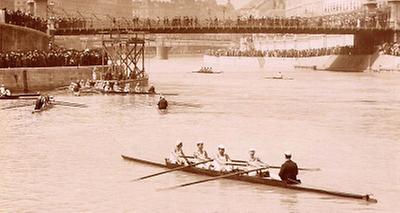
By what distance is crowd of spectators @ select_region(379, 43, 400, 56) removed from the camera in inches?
4660

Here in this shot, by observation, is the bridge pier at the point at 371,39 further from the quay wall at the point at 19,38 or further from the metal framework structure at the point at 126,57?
the quay wall at the point at 19,38

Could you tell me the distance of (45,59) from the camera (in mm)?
81625

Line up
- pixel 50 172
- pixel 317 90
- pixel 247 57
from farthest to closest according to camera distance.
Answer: pixel 247 57 < pixel 317 90 < pixel 50 172

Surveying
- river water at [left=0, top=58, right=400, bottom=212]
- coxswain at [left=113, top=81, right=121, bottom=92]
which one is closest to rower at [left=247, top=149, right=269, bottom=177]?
river water at [left=0, top=58, right=400, bottom=212]

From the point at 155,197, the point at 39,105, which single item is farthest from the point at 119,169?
the point at 39,105

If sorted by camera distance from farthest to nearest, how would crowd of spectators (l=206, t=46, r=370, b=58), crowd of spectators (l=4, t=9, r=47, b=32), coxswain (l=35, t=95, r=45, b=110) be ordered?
crowd of spectators (l=206, t=46, r=370, b=58), crowd of spectators (l=4, t=9, r=47, b=32), coxswain (l=35, t=95, r=45, b=110)

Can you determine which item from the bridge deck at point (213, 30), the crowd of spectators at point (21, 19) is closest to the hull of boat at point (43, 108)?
the crowd of spectators at point (21, 19)

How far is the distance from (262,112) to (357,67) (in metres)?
77.9

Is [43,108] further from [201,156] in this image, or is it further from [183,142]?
[201,156]

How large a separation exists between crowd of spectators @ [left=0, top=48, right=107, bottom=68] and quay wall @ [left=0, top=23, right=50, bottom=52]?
1.77 m

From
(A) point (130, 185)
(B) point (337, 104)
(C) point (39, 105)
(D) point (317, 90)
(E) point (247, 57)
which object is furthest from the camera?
(E) point (247, 57)

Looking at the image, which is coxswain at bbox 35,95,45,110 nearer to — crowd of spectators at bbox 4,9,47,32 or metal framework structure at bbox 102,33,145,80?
crowd of spectators at bbox 4,9,47,32

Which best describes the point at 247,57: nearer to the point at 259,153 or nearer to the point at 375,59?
the point at 375,59

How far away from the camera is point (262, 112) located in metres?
63.5
